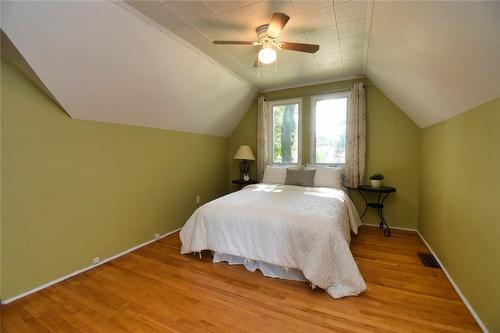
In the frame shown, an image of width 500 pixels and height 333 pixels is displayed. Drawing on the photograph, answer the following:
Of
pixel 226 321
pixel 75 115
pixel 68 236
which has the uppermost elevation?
pixel 75 115

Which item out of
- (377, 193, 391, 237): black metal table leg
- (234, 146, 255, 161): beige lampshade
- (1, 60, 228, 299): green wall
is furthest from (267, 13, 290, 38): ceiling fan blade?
(377, 193, 391, 237): black metal table leg

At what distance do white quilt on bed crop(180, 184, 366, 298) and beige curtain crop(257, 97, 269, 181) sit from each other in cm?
159

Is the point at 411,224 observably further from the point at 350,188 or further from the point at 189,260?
the point at 189,260

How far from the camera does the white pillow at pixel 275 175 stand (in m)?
3.88

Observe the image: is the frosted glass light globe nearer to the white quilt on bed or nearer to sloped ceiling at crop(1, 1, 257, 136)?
sloped ceiling at crop(1, 1, 257, 136)

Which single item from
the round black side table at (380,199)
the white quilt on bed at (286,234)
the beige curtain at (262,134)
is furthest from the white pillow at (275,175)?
the round black side table at (380,199)

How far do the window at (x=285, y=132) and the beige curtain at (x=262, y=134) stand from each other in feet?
0.37

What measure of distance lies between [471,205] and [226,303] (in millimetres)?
2123

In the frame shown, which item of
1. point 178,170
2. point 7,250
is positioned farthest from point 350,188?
point 7,250

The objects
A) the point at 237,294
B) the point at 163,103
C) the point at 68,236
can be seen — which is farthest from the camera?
the point at 163,103

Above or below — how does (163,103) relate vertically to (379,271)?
above

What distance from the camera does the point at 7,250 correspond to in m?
1.82

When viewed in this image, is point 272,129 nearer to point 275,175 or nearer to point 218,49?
point 275,175

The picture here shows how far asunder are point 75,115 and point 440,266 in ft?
13.5
